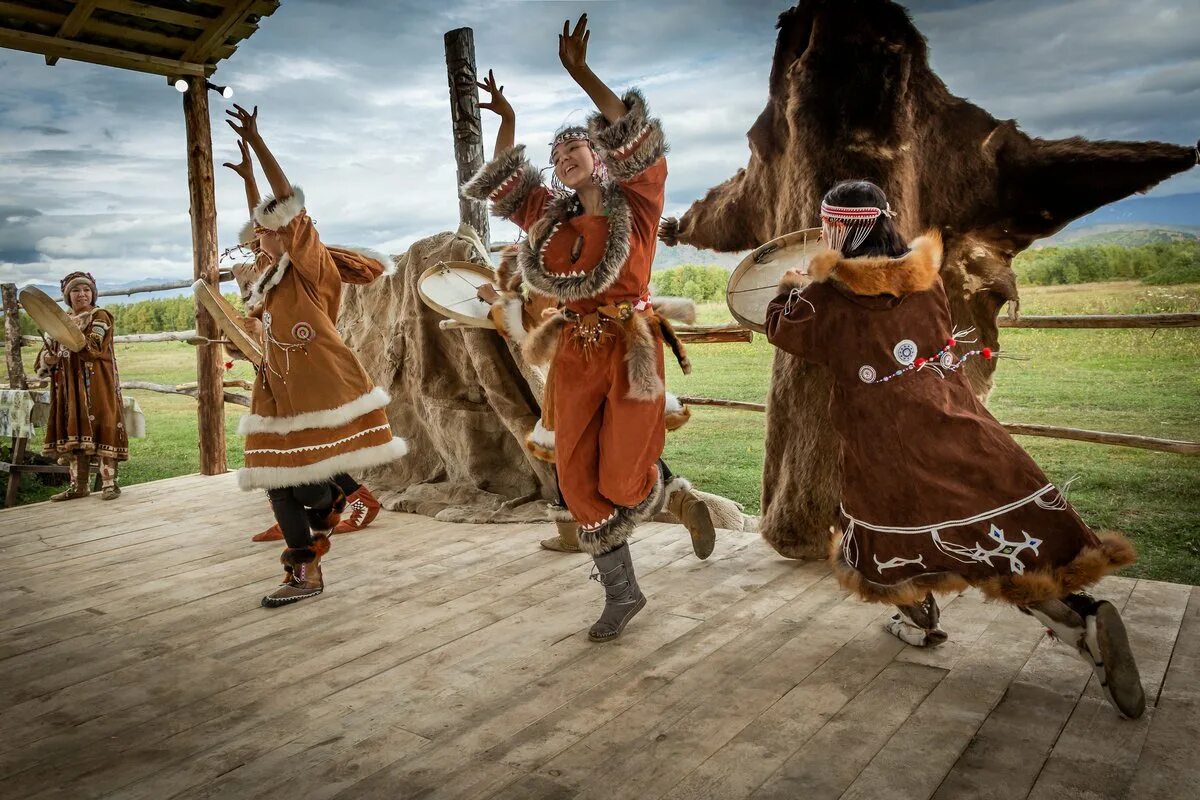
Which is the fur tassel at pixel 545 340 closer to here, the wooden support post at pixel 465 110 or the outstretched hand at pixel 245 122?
the outstretched hand at pixel 245 122

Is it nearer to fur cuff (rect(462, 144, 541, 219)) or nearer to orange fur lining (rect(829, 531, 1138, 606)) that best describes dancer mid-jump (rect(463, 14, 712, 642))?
fur cuff (rect(462, 144, 541, 219))

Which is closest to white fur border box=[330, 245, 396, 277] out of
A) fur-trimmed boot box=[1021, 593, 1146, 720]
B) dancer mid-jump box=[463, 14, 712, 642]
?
dancer mid-jump box=[463, 14, 712, 642]

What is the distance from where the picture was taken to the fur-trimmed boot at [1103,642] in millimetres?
1910

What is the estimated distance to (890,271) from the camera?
2131mm

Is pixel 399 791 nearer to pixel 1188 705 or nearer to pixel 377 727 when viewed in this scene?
pixel 377 727

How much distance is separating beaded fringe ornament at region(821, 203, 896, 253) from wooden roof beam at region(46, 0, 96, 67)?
4.57m

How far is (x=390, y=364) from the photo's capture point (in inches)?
205

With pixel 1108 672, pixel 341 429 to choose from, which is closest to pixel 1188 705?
pixel 1108 672

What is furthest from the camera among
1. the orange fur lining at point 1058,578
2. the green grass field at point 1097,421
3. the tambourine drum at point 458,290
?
the green grass field at point 1097,421

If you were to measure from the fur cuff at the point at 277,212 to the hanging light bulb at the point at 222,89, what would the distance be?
2.54 meters

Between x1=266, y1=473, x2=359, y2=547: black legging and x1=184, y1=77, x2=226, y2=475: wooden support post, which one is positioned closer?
x1=266, y1=473, x2=359, y2=547: black legging

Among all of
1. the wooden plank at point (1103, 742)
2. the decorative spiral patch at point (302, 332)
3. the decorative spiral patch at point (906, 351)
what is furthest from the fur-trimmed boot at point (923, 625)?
the decorative spiral patch at point (302, 332)

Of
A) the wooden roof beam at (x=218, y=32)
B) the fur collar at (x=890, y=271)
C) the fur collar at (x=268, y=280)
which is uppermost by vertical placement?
the wooden roof beam at (x=218, y=32)

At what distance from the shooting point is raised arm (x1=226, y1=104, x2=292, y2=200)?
117 inches
